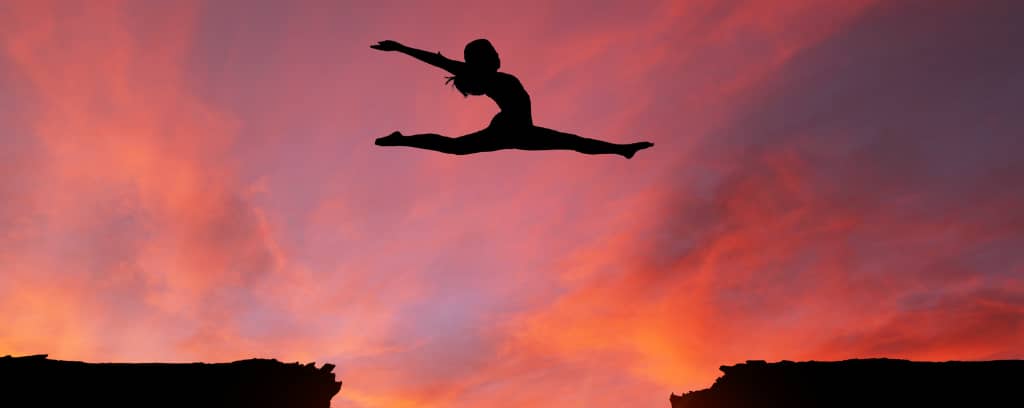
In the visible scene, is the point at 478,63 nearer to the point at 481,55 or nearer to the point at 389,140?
the point at 481,55

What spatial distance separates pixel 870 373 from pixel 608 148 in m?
9.57

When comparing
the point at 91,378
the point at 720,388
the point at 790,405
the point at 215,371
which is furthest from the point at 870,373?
the point at 91,378

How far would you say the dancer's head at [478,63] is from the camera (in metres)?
5.67

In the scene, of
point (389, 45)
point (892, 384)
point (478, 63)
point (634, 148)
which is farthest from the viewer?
point (892, 384)

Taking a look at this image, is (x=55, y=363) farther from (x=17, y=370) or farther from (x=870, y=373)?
(x=870, y=373)

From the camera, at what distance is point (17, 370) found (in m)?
12.3

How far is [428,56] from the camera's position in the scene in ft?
17.6

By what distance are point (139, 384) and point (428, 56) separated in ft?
33.7

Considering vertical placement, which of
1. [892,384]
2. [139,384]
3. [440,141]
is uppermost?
[139,384]

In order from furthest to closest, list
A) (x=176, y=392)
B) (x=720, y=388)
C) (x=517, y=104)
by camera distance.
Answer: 1. (x=720, y=388)
2. (x=176, y=392)
3. (x=517, y=104)

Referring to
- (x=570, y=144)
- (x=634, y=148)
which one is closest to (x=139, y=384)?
(x=570, y=144)

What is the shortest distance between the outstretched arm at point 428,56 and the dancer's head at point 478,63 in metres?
0.10

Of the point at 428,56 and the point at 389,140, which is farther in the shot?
the point at 389,140

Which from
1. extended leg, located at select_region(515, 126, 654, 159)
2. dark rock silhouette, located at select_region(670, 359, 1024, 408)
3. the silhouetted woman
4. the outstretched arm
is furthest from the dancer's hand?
dark rock silhouette, located at select_region(670, 359, 1024, 408)
